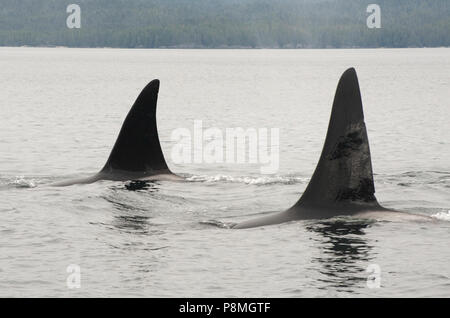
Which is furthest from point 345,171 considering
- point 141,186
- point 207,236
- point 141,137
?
point 141,137

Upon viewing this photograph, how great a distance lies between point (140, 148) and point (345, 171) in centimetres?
737

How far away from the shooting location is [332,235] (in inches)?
650

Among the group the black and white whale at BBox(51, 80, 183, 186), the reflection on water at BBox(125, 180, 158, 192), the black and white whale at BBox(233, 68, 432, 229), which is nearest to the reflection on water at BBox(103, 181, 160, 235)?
the reflection on water at BBox(125, 180, 158, 192)

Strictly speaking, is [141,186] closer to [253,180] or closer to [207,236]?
[253,180]

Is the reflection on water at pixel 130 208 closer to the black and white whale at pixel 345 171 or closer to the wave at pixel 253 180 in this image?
the wave at pixel 253 180

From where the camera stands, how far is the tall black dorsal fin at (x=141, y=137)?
72.3 ft

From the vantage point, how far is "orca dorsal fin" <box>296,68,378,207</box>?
51.5 ft

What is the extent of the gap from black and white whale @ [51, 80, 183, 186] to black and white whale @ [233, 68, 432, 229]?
247 inches

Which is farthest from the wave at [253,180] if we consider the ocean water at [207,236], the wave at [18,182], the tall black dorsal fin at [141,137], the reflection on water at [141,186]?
the wave at [18,182]

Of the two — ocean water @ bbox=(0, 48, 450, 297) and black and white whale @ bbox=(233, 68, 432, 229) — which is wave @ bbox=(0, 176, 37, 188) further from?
black and white whale @ bbox=(233, 68, 432, 229)

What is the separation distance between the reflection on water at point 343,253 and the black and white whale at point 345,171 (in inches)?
9.3

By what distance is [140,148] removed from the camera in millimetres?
22312
